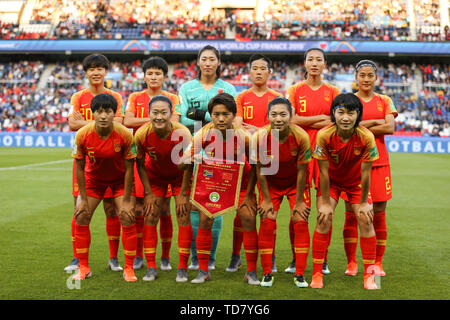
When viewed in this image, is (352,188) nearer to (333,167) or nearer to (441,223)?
(333,167)

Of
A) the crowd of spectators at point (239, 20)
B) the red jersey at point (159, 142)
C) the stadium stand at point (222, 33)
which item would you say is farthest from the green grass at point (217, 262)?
the crowd of spectators at point (239, 20)

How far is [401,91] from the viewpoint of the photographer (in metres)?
34.6

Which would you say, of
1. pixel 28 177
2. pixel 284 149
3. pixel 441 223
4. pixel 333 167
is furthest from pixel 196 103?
pixel 28 177

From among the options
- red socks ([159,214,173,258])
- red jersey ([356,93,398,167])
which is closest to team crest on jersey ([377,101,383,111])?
red jersey ([356,93,398,167])

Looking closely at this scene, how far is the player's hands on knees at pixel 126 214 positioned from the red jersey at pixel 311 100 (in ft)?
6.63

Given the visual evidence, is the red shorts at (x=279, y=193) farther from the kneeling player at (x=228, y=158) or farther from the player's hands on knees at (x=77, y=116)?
the player's hands on knees at (x=77, y=116)

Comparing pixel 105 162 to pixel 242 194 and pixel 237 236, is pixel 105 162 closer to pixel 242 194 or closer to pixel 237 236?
pixel 242 194

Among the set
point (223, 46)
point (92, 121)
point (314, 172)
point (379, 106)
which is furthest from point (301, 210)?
point (223, 46)

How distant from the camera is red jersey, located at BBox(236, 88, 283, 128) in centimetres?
543

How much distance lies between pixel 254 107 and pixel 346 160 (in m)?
1.18

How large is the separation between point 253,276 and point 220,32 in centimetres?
3400

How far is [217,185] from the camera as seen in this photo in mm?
4941

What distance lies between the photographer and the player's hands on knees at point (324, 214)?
4.77 metres

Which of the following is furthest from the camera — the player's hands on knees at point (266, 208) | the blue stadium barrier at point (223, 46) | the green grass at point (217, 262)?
the blue stadium barrier at point (223, 46)
